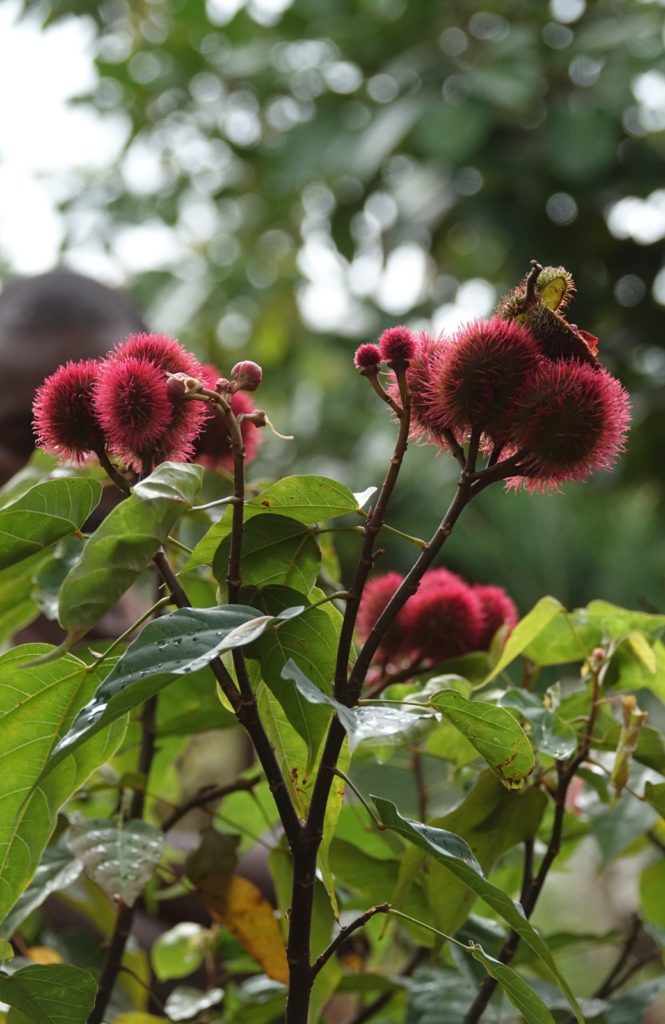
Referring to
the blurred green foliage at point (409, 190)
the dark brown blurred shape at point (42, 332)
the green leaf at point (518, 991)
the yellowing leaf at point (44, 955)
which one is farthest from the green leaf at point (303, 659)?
the blurred green foliage at point (409, 190)

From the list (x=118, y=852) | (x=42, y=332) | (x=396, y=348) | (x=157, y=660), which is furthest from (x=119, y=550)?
(x=42, y=332)

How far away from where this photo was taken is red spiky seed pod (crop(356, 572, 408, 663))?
75 centimetres

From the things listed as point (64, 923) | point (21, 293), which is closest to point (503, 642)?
point (64, 923)

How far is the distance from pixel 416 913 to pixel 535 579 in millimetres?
1291

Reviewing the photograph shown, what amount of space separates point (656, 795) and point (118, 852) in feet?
0.87

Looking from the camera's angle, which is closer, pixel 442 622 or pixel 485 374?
pixel 485 374

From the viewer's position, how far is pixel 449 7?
2.31m

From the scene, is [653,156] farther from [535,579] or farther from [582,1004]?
[582,1004]

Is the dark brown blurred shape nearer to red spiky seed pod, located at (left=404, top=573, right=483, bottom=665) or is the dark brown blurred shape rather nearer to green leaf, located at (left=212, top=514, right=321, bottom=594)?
red spiky seed pod, located at (left=404, top=573, right=483, bottom=665)

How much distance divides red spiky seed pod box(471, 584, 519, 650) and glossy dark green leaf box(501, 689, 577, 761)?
0.46 feet

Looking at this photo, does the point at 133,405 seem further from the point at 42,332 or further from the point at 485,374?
the point at 42,332

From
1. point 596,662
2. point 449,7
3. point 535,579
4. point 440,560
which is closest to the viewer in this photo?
point 596,662

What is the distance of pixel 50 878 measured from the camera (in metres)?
0.68

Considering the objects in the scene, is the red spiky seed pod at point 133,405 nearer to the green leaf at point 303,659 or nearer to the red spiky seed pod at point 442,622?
the green leaf at point 303,659
